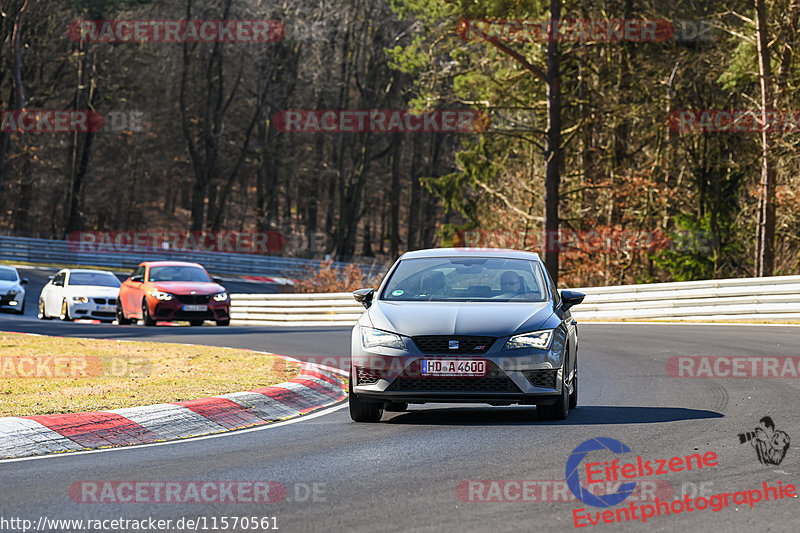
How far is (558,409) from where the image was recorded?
33.7 feet

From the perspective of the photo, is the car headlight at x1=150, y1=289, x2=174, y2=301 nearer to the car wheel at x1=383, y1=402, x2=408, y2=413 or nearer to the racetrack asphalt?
the racetrack asphalt

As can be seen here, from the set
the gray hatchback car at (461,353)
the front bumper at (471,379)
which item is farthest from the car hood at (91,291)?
the front bumper at (471,379)

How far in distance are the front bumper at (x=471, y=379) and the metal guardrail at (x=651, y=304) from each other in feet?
53.8

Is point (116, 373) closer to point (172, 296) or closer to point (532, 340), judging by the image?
point (532, 340)

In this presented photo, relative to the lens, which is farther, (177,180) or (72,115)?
(177,180)

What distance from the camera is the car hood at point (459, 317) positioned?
9867 mm

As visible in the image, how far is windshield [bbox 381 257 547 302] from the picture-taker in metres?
10.9

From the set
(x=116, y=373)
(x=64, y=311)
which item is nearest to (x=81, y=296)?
(x=64, y=311)

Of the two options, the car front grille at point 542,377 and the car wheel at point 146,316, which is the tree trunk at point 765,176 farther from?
the car front grille at point 542,377

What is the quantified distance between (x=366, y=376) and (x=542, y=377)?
5.01 feet

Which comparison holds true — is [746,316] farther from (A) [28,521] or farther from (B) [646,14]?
(A) [28,521]

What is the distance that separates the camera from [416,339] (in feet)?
32.4

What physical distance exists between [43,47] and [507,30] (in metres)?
31.4

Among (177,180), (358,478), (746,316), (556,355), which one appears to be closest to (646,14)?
(746,316)
